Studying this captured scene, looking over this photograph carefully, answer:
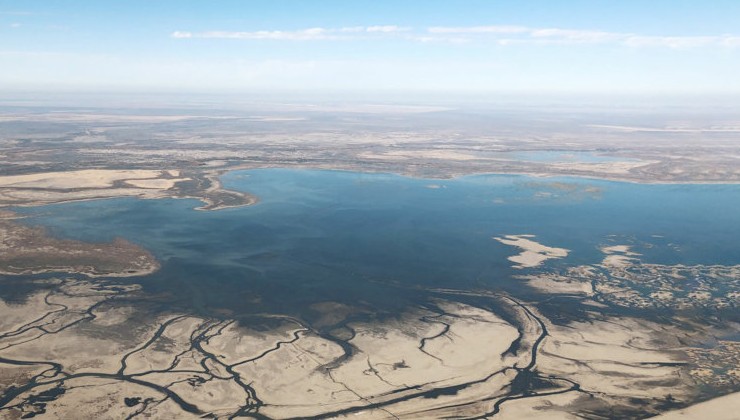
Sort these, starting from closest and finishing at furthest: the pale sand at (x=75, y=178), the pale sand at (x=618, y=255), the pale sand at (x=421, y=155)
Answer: the pale sand at (x=618, y=255), the pale sand at (x=75, y=178), the pale sand at (x=421, y=155)

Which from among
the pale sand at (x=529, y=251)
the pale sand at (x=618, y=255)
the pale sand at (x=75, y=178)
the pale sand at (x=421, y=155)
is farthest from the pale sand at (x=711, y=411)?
the pale sand at (x=421, y=155)

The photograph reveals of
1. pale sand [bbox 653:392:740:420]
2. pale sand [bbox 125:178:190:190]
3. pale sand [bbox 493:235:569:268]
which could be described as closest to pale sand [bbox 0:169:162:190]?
pale sand [bbox 125:178:190:190]

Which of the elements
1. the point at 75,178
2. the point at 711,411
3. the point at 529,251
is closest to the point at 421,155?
the point at 75,178

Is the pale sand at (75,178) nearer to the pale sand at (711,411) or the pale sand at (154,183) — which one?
the pale sand at (154,183)

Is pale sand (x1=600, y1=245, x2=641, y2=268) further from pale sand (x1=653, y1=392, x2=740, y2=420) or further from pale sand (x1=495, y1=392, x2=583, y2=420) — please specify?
pale sand (x1=495, y1=392, x2=583, y2=420)

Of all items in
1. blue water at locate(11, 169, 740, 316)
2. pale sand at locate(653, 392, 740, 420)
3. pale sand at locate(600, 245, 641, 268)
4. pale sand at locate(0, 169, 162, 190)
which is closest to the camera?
pale sand at locate(653, 392, 740, 420)

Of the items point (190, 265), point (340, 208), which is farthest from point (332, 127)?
point (190, 265)
